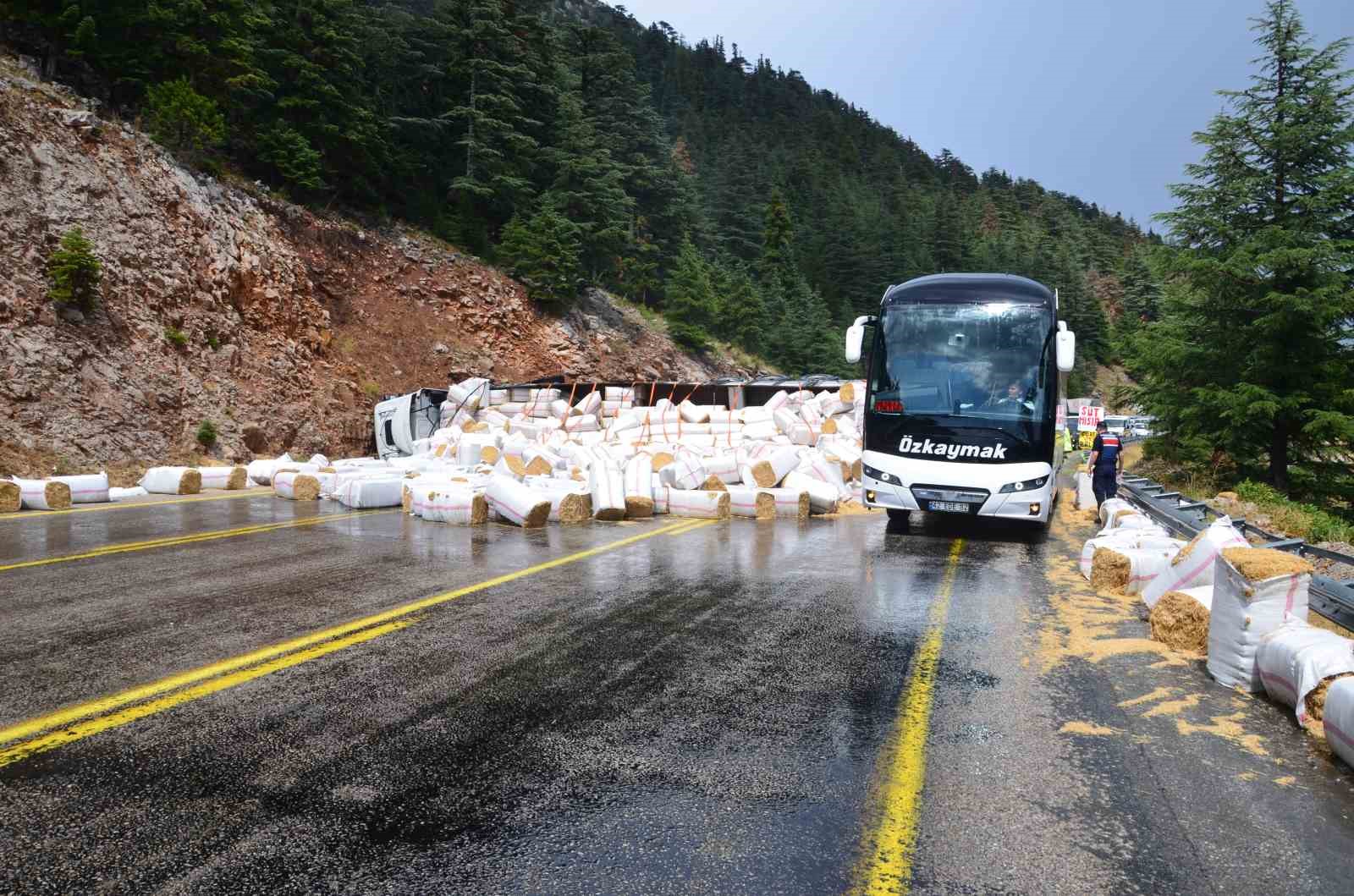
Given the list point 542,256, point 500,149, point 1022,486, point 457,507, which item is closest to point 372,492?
point 457,507

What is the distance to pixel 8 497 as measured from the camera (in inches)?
479

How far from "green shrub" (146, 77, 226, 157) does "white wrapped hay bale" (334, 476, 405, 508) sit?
1688 centimetres

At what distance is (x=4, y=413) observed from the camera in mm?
16344

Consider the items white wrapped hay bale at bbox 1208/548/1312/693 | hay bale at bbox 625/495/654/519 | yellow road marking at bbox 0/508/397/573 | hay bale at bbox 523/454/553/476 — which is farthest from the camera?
hay bale at bbox 523/454/553/476

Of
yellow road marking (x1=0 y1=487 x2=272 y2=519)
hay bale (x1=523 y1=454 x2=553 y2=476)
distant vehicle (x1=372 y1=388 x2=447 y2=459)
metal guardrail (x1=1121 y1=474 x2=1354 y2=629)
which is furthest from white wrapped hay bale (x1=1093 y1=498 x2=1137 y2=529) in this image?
distant vehicle (x1=372 y1=388 x2=447 y2=459)

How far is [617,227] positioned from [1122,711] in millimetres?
43452

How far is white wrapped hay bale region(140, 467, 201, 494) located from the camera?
15.2 metres

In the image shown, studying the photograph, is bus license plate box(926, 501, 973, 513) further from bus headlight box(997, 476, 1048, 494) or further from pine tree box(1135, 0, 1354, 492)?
pine tree box(1135, 0, 1354, 492)

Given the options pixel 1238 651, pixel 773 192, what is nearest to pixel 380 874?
pixel 1238 651

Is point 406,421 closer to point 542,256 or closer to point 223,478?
point 223,478

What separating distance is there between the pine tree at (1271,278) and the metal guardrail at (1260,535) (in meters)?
4.98

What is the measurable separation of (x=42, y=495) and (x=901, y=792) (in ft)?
45.5

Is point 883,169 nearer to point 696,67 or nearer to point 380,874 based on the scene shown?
point 696,67

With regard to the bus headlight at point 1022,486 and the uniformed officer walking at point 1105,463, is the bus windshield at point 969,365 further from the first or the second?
the uniformed officer walking at point 1105,463
